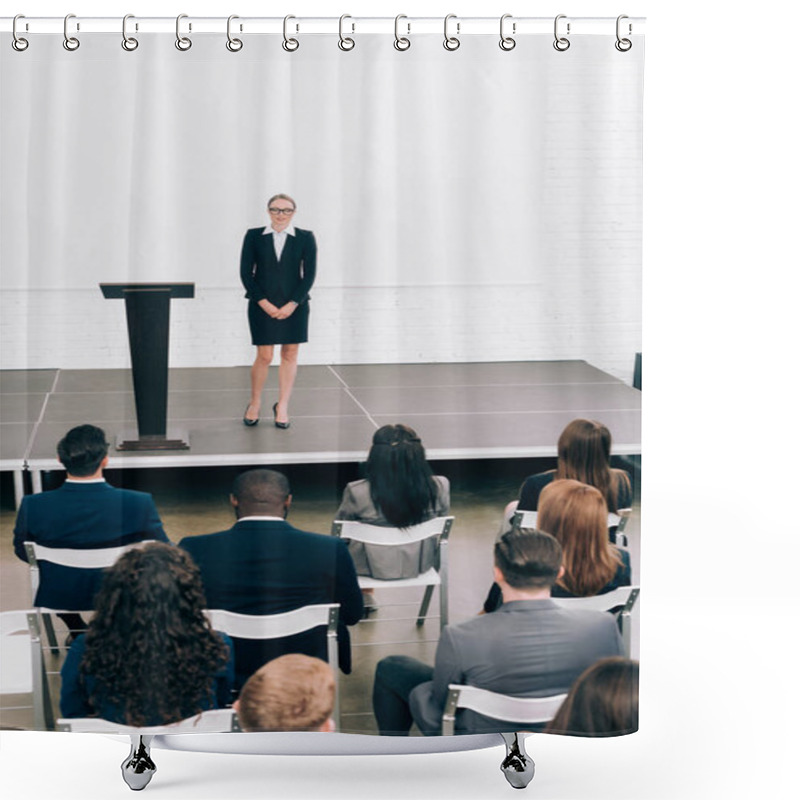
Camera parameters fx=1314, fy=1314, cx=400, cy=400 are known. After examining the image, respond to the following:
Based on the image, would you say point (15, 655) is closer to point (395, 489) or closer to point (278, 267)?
point (395, 489)

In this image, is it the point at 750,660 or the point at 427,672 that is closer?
the point at 427,672

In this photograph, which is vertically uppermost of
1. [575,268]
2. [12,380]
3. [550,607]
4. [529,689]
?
[575,268]

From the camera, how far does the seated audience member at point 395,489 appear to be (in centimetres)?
346

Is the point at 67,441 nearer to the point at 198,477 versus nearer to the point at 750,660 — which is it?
the point at 198,477

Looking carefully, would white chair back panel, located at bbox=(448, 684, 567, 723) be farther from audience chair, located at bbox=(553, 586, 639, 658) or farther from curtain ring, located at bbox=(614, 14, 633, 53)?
curtain ring, located at bbox=(614, 14, 633, 53)

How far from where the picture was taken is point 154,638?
3469mm

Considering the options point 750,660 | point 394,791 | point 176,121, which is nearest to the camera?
point 176,121

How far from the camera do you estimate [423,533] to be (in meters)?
3.51

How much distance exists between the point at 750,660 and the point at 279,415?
2353mm

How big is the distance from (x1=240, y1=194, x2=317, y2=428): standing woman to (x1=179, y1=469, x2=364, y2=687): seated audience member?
8.1 inches

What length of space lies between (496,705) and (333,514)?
662 mm

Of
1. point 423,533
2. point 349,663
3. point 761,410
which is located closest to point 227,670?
point 349,663

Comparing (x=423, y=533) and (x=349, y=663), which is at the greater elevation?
(x=423, y=533)

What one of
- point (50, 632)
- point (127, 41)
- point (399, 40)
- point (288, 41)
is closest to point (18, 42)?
point (127, 41)
